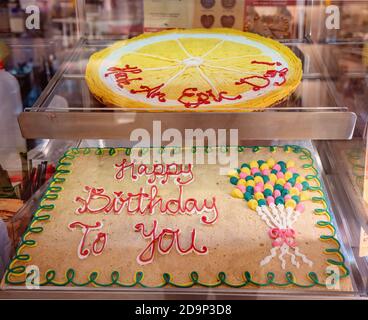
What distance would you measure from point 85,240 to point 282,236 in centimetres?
55

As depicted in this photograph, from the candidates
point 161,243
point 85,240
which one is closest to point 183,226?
point 161,243

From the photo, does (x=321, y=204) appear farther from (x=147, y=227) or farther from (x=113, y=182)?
(x=113, y=182)

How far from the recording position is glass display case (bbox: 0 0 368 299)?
121 cm

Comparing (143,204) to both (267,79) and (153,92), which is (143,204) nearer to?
(153,92)

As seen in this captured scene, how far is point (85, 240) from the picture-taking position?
1.43 metres

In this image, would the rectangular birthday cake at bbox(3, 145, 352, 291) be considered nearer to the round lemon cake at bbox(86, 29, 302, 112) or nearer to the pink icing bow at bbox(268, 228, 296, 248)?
the pink icing bow at bbox(268, 228, 296, 248)

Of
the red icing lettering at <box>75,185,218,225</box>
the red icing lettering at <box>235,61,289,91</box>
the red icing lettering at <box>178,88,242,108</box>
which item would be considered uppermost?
the red icing lettering at <box>235,61,289,91</box>

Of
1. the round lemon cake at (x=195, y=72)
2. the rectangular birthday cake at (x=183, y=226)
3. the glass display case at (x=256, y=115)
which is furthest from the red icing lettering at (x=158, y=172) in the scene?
the round lemon cake at (x=195, y=72)

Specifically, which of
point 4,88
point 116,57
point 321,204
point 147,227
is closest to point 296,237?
point 321,204

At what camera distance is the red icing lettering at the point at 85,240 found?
139cm

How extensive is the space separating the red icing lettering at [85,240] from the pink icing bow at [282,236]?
469 millimetres

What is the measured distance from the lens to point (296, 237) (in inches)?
56.4

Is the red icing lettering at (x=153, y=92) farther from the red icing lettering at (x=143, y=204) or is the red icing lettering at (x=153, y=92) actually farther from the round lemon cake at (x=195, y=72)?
the red icing lettering at (x=143, y=204)

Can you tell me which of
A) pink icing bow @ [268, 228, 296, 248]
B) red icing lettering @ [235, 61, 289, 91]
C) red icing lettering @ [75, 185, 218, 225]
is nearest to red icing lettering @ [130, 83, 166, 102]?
red icing lettering @ [235, 61, 289, 91]
